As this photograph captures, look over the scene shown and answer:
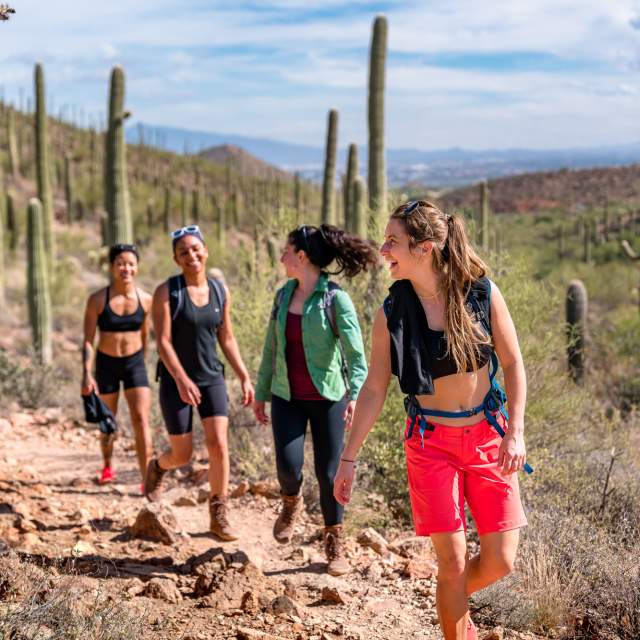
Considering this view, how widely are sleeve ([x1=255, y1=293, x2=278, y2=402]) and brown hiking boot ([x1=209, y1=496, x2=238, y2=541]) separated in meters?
0.74

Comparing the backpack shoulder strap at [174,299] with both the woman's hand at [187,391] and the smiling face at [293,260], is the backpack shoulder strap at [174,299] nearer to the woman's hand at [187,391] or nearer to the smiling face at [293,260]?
the woman's hand at [187,391]

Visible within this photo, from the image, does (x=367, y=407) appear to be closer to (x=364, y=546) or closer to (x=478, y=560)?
(x=478, y=560)

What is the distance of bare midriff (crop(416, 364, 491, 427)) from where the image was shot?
3619 mm

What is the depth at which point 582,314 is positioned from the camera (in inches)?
441

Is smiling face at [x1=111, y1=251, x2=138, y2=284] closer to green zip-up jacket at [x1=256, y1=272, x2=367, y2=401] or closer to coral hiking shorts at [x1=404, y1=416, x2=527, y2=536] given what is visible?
green zip-up jacket at [x1=256, y1=272, x2=367, y2=401]

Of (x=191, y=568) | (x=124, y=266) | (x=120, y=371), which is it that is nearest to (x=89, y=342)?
(x=120, y=371)

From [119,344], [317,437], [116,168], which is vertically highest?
[116,168]

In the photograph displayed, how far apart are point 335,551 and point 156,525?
1.18 metres

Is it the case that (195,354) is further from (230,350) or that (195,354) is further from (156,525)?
(156,525)

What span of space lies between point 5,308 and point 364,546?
1418cm

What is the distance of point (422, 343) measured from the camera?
363 centimetres

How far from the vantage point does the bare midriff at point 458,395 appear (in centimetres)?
362

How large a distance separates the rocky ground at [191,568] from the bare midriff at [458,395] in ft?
3.86

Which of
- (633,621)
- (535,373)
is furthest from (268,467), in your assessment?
(633,621)
